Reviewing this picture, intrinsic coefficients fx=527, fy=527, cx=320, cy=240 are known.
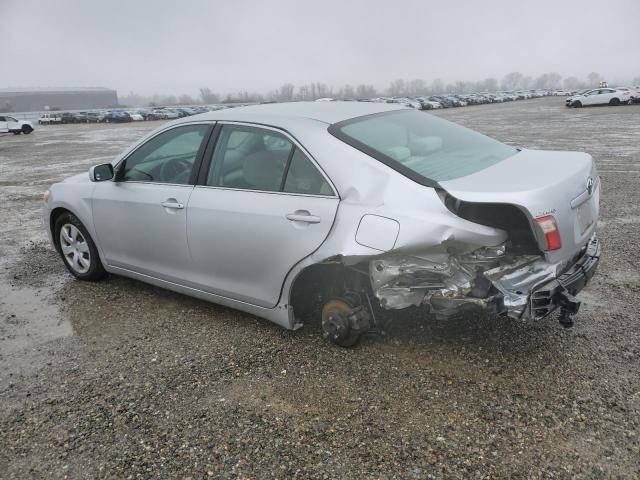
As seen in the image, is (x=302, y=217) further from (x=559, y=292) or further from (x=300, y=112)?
(x=559, y=292)

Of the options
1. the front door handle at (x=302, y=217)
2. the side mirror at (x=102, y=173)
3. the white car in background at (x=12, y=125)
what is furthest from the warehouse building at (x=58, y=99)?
the front door handle at (x=302, y=217)

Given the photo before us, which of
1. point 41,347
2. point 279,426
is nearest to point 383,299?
point 279,426

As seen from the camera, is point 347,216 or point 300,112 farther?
point 300,112

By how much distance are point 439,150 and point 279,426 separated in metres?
2.04

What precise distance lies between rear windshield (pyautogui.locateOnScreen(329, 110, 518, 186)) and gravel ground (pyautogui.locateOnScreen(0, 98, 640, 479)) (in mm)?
1155

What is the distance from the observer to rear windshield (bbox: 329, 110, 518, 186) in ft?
10.3

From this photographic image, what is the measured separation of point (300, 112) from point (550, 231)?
1828mm

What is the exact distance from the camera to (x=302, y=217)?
3213 millimetres

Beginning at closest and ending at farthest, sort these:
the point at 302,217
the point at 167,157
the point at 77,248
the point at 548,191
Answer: the point at 548,191 → the point at 302,217 → the point at 167,157 → the point at 77,248

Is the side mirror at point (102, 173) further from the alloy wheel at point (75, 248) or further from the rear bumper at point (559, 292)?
the rear bumper at point (559, 292)

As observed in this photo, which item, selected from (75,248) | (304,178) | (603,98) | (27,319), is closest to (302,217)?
(304,178)

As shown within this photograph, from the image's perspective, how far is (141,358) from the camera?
351 centimetres

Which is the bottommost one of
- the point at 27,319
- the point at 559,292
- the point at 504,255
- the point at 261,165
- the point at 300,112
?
the point at 27,319

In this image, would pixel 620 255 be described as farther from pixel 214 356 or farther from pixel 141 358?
pixel 141 358
